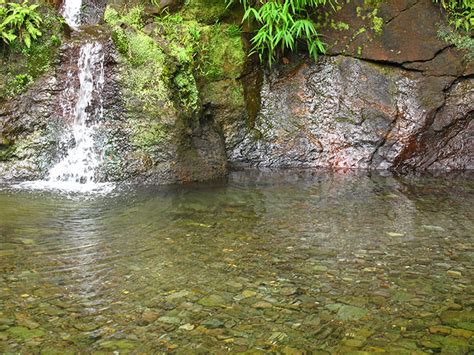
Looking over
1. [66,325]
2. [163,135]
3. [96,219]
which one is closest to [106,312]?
[66,325]

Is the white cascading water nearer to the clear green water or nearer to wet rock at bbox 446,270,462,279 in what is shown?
the clear green water

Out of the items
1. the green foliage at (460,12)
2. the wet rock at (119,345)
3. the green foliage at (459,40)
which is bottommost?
the wet rock at (119,345)

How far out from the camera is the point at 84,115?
7473mm

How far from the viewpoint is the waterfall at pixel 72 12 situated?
28.2 ft

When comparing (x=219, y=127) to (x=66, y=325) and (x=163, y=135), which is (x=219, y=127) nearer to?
(x=163, y=135)

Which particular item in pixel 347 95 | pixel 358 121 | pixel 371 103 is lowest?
pixel 358 121

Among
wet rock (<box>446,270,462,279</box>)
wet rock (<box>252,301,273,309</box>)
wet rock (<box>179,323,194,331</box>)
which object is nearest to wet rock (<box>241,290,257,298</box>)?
wet rock (<box>252,301,273,309</box>)

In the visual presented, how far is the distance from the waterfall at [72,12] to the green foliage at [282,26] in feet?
9.04

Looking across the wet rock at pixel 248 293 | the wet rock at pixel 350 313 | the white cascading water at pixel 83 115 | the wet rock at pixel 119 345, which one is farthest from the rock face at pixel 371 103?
the wet rock at pixel 119 345

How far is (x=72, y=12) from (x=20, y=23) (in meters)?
1.43

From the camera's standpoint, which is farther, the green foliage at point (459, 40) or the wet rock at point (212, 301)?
the green foliage at point (459, 40)

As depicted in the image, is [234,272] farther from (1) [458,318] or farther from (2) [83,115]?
(2) [83,115]

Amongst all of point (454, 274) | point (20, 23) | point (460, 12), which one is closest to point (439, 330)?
point (454, 274)

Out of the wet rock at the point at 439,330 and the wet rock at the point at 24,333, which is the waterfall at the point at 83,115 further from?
the wet rock at the point at 439,330
